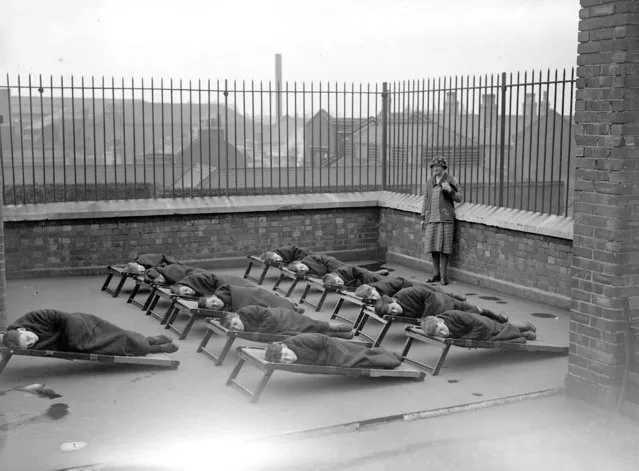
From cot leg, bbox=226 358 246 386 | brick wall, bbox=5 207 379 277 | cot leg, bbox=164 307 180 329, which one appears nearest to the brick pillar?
cot leg, bbox=226 358 246 386

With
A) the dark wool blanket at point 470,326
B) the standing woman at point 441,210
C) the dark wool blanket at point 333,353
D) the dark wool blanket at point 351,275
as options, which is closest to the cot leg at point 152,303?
the dark wool blanket at point 351,275

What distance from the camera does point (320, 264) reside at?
1155 centimetres

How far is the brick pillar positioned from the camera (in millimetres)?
6523

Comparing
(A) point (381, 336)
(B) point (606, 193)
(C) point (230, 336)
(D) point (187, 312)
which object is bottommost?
(A) point (381, 336)

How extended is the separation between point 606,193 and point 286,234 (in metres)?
8.50

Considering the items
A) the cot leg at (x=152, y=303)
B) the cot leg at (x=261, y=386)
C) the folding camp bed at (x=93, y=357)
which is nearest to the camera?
the cot leg at (x=261, y=386)

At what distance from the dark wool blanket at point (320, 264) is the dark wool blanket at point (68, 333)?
417 centimetres

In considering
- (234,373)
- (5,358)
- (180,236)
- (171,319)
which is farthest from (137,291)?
(234,373)

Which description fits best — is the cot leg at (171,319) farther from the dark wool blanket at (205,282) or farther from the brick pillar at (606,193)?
the brick pillar at (606,193)

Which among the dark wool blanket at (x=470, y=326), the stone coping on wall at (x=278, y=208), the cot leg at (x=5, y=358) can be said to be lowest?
the cot leg at (x=5, y=358)

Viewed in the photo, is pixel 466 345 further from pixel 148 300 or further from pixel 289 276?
pixel 148 300

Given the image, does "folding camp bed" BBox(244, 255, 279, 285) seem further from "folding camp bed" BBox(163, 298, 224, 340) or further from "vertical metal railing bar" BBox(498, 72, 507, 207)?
"vertical metal railing bar" BBox(498, 72, 507, 207)

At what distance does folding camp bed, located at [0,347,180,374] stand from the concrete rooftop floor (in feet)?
0.30

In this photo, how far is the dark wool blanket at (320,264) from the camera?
11.5 metres
